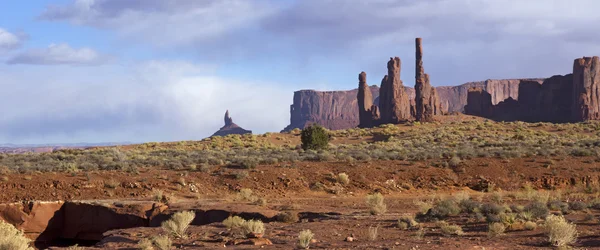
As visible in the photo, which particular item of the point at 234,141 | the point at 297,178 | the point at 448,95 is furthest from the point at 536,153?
the point at 448,95

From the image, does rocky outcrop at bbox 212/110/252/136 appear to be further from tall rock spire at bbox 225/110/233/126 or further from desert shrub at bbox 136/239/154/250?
desert shrub at bbox 136/239/154/250

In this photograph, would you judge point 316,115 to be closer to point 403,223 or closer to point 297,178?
point 297,178

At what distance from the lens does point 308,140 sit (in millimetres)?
42125

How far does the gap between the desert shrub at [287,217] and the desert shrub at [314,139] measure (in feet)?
82.7

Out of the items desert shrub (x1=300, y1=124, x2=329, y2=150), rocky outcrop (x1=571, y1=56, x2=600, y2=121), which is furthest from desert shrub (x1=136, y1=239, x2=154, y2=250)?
rocky outcrop (x1=571, y1=56, x2=600, y2=121)

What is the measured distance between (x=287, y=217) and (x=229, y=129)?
151056 millimetres

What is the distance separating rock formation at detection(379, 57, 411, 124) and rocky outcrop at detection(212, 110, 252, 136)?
59.4 metres

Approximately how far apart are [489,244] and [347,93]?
184 m

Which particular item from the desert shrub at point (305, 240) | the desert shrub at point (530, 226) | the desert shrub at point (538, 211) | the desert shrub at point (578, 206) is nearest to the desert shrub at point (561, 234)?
the desert shrub at point (530, 226)

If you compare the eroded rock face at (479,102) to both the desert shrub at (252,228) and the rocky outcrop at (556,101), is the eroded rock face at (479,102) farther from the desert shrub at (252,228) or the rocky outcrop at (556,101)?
the desert shrub at (252,228)

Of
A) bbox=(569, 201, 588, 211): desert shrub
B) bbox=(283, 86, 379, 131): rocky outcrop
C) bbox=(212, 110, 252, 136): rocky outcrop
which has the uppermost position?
bbox=(283, 86, 379, 131): rocky outcrop

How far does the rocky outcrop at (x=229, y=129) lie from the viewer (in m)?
160

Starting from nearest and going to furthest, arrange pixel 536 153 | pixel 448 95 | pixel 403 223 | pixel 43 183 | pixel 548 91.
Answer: pixel 403 223 < pixel 43 183 < pixel 536 153 < pixel 548 91 < pixel 448 95

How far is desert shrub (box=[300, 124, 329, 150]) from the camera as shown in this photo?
41.4 m
